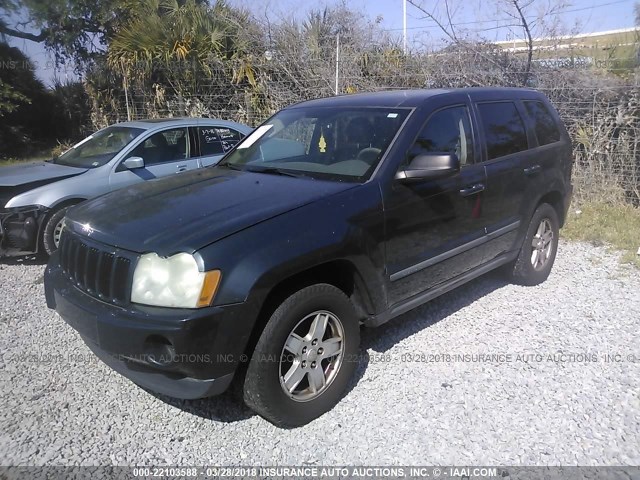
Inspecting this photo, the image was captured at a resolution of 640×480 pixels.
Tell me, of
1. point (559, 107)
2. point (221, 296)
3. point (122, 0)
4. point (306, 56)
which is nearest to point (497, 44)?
point (559, 107)

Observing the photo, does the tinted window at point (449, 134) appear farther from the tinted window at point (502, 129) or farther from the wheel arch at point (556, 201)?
the wheel arch at point (556, 201)

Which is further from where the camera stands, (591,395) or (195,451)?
(591,395)

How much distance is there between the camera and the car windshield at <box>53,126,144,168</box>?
627 cm

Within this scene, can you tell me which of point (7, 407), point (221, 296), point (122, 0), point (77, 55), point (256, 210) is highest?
point (122, 0)

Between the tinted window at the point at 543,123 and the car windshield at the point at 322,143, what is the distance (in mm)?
1868

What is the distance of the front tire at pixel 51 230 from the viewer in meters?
5.61

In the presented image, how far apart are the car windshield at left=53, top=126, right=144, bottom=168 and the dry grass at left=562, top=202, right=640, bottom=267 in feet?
18.8

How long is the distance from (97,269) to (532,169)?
12.0 ft

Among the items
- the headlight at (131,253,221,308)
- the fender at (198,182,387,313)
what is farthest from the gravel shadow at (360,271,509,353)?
the headlight at (131,253,221,308)

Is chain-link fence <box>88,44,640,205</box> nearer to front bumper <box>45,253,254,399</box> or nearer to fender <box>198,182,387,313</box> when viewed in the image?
fender <box>198,182,387,313</box>

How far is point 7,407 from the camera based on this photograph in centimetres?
315

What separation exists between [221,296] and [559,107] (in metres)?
7.00

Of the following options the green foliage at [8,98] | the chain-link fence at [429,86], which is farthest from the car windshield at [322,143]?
the green foliage at [8,98]

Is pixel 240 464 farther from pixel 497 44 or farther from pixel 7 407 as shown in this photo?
pixel 497 44
